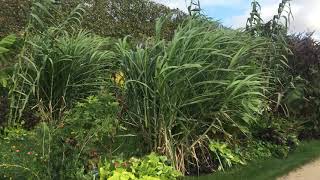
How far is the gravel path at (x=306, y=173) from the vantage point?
26.8 ft

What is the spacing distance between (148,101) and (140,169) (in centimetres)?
132

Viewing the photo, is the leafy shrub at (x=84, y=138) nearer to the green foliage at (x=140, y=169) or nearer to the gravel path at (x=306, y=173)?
the green foliage at (x=140, y=169)

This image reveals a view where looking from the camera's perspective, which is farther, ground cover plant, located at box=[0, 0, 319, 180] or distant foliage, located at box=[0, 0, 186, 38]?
distant foliage, located at box=[0, 0, 186, 38]

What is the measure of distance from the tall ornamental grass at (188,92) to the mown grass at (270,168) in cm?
39

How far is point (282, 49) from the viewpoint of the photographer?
1065 centimetres

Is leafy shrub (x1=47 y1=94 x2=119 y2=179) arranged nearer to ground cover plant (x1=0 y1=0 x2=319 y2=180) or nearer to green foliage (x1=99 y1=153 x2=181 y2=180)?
ground cover plant (x1=0 y1=0 x2=319 y2=180)

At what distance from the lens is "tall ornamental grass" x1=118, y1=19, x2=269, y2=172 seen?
7.35 metres

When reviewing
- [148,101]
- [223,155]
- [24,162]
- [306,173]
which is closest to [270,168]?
[306,173]

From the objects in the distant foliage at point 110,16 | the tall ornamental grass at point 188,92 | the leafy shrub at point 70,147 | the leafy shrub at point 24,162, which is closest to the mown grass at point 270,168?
→ the tall ornamental grass at point 188,92

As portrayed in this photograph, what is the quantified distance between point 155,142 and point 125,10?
28.6 ft

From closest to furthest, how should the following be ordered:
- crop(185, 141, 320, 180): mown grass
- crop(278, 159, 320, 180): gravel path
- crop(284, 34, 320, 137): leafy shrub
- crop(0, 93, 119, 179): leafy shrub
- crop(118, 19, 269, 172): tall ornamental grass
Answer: crop(0, 93, 119, 179): leafy shrub → crop(118, 19, 269, 172): tall ornamental grass → crop(185, 141, 320, 180): mown grass → crop(278, 159, 320, 180): gravel path → crop(284, 34, 320, 137): leafy shrub

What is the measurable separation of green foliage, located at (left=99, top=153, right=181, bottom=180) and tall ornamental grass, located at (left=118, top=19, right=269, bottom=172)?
686mm

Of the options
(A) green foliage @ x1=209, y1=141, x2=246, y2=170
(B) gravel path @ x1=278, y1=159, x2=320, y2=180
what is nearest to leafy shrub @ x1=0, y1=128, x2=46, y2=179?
(A) green foliage @ x1=209, y1=141, x2=246, y2=170

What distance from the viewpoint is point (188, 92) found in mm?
7598
